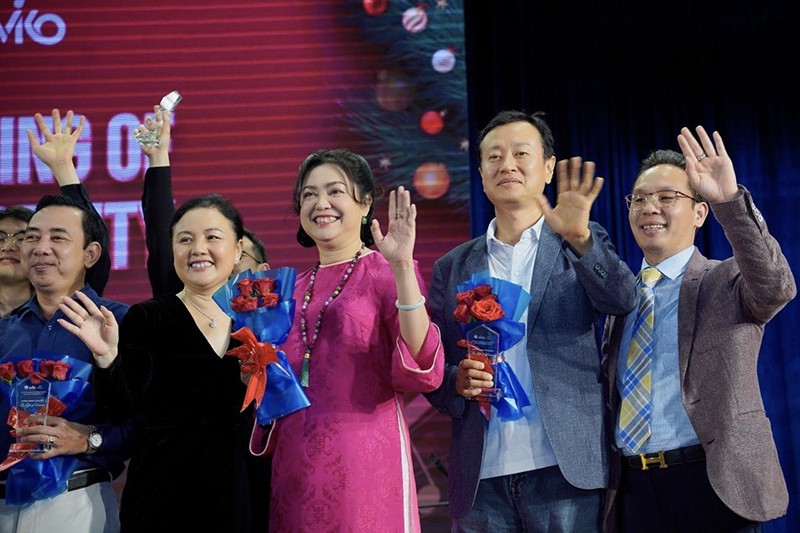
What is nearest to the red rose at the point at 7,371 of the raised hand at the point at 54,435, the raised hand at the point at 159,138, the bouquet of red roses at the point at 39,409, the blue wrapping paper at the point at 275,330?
the bouquet of red roses at the point at 39,409

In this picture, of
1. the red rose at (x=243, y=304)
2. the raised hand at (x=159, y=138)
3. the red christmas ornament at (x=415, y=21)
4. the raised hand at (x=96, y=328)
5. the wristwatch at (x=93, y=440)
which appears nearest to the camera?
the red rose at (x=243, y=304)

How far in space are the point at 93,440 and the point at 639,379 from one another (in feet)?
5.36

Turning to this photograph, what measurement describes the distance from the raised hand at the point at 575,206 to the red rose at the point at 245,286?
85cm

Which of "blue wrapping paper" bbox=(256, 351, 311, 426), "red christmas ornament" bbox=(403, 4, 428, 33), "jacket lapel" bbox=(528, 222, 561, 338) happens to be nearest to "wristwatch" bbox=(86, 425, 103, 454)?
"blue wrapping paper" bbox=(256, 351, 311, 426)

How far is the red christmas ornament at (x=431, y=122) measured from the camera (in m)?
4.80

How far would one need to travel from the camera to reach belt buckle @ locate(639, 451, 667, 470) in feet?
8.86

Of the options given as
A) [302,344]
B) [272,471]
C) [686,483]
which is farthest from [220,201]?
[686,483]

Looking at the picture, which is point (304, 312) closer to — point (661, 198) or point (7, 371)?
point (7, 371)

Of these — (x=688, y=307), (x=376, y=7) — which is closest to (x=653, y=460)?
(x=688, y=307)

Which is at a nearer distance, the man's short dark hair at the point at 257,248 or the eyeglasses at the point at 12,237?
the eyeglasses at the point at 12,237

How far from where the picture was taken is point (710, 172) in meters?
2.68

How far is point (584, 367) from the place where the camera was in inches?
107

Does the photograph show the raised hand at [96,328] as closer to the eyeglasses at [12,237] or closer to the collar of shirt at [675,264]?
the eyeglasses at [12,237]

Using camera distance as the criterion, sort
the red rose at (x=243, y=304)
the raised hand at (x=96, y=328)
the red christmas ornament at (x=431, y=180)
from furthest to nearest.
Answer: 1. the red christmas ornament at (x=431, y=180)
2. the raised hand at (x=96, y=328)
3. the red rose at (x=243, y=304)
